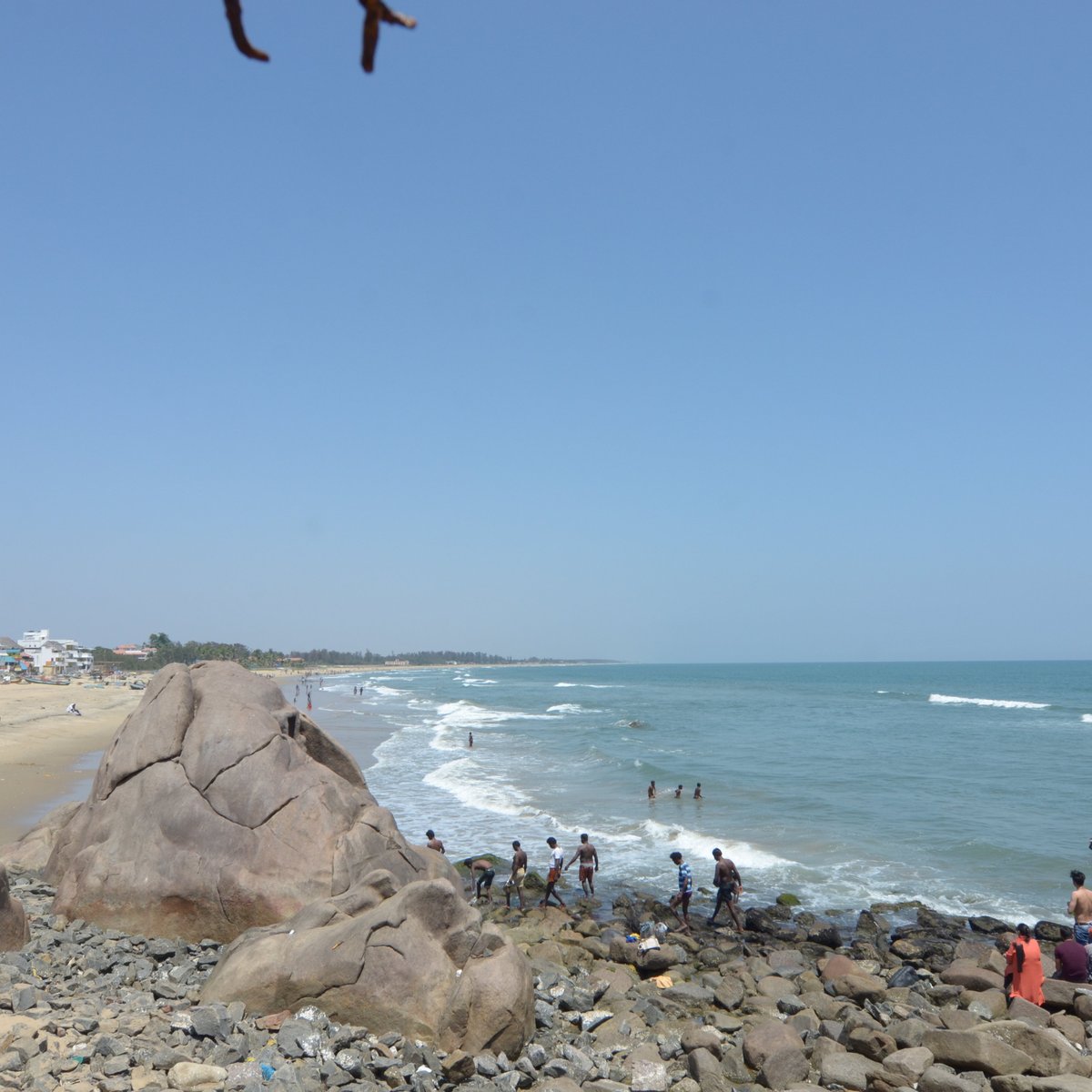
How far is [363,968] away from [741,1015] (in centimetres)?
596

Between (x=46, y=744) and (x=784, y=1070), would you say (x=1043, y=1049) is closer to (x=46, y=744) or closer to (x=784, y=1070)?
(x=784, y=1070)

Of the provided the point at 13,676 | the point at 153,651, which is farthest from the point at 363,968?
the point at 153,651

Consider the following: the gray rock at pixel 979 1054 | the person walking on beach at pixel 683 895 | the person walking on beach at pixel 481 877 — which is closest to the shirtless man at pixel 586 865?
the person walking on beach at pixel 481 877

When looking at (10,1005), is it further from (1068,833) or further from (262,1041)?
(1068,833)

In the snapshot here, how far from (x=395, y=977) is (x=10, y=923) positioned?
5486 mm

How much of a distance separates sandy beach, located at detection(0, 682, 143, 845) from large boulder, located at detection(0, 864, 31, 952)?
36.4ft

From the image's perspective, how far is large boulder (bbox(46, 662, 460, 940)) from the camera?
13078 mm

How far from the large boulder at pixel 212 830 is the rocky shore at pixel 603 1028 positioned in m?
0.53

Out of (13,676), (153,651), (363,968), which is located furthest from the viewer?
(153,651)

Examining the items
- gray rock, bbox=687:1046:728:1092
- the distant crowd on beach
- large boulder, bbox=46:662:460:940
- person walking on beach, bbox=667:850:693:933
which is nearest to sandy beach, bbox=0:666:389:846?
large boulder, bbox=46:662:460:940

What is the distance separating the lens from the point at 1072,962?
545 inches

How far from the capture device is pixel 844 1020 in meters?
12.8

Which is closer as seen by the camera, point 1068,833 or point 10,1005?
point 10,1005

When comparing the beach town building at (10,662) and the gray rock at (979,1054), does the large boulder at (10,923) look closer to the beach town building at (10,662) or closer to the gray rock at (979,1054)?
the gray rock at (979,1054)
